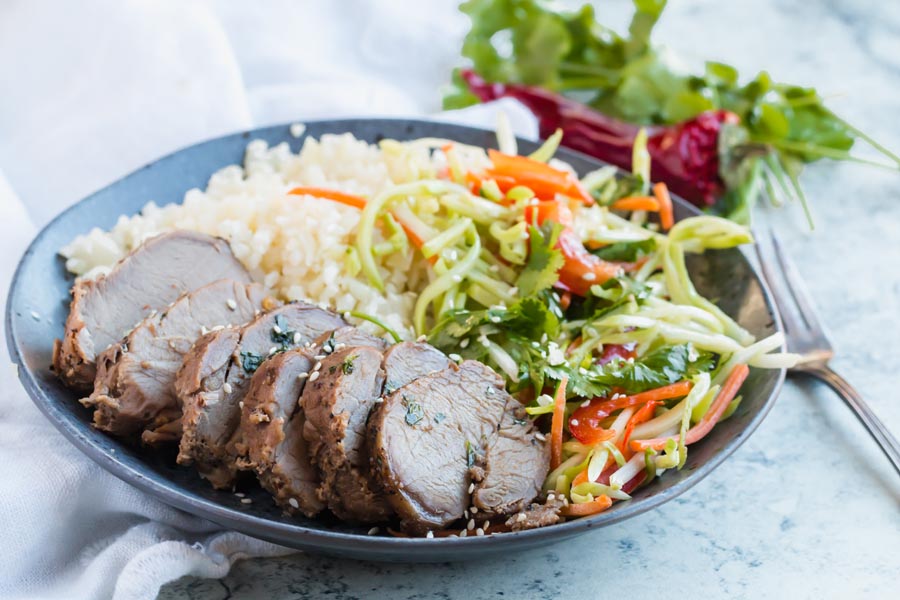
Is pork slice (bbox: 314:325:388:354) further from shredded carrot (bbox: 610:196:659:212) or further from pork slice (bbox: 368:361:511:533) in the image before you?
shredded carrot (bbox: 610:196:659:212)

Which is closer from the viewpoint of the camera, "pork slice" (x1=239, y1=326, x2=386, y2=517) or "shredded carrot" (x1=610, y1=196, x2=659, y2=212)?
"pork slice" (x1=239, y1=326, x2=386, y2=517)

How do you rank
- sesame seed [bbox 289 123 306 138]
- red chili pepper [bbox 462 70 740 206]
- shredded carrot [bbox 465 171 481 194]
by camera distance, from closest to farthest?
shredded carrot [bbox 465 171 481 194], sesame seed [bbox 289 123 306 138], red chili pepper [bbox 462 70 740 206]

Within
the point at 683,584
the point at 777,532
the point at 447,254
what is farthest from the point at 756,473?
the point at 447,254

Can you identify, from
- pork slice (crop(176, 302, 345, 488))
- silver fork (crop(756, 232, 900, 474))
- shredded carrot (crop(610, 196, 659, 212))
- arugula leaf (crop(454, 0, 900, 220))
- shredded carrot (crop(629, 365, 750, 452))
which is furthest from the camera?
arugula leaf (crop(454, 0, 900, 220))

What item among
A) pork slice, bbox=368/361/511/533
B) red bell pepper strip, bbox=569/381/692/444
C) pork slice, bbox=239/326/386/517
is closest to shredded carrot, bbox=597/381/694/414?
red bell pepper strip, bbox=569/381/692/444

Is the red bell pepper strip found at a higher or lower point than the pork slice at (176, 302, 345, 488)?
lower

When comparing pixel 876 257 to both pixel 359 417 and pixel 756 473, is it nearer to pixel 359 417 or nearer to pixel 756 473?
pixel 756 473

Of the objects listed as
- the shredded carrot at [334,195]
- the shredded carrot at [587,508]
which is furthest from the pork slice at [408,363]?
the shredded carrot at [334,195]
